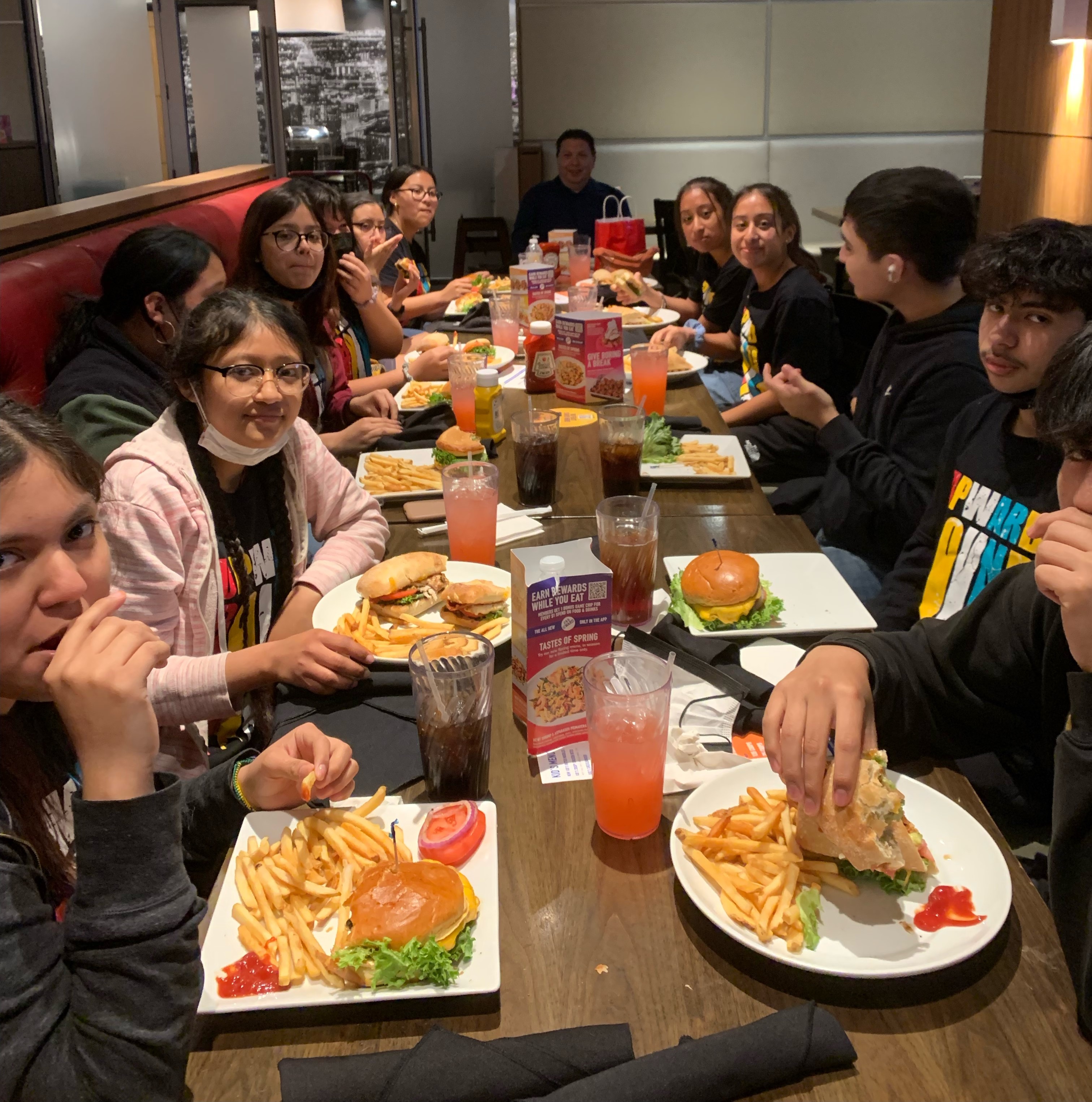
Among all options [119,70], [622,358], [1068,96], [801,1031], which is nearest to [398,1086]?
[801,1031]

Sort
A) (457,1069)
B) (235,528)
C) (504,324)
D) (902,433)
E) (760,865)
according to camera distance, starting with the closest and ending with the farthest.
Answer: (457,1069), (760,865), (235,528), (902,433), (504,324)

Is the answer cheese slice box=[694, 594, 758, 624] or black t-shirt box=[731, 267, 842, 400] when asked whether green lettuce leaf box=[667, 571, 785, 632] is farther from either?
black t-shirt box=[731, 267, 842, 400]

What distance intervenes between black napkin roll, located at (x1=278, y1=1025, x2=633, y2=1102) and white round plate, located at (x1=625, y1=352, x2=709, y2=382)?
2.44 m

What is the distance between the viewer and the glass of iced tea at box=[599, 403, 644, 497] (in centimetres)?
203

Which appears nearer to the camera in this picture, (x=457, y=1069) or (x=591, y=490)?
(x=457, y=1069)

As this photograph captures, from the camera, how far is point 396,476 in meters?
2.26

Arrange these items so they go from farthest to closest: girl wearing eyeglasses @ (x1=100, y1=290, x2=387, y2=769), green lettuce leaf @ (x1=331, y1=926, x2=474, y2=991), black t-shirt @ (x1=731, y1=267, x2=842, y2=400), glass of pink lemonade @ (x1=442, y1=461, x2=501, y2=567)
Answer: black t-shirt @ (x1=731, y1=267, x2=842, y2=400), glass of pink lemonade @ (x1=442, y1=461, x2=501, y2=567), girl wearing eyeglasses @ (x1=100, y1=290, x2=387, y2=769), green lettuce leaf @ (x1=331, y1=926, x2=474, y2=991)

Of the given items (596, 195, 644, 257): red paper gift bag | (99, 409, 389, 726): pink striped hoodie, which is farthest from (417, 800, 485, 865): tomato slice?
(596, 195, 644, 257): red paper gift bag

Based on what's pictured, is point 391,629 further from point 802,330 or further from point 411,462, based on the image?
point 802,330

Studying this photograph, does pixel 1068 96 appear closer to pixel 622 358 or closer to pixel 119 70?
pixel 622 358

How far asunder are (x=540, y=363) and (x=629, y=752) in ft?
6.93

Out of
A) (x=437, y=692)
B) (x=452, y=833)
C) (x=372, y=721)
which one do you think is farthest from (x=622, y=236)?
(x=452, y=833)

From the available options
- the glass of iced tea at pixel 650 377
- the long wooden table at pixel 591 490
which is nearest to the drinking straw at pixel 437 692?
the long wooden table at pixel 591 490

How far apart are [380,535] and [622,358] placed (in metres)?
1.10
